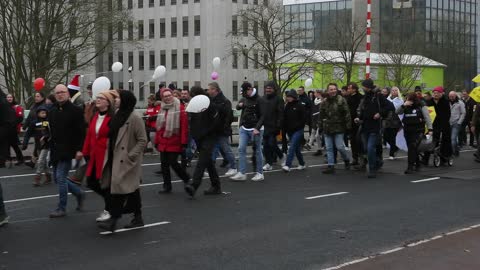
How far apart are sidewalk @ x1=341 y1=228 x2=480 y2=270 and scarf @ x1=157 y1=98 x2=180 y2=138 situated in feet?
15.5

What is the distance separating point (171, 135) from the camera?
10.1 metres

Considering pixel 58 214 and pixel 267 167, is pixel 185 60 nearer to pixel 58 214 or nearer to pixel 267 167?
pixel 267 167

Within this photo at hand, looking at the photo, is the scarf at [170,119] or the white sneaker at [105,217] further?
the scarf at [170,119]

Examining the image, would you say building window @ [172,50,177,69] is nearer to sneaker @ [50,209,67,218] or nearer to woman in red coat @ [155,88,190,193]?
woman in red coat @ [155,88,190,193]

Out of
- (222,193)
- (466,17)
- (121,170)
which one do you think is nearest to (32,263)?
(121,170)

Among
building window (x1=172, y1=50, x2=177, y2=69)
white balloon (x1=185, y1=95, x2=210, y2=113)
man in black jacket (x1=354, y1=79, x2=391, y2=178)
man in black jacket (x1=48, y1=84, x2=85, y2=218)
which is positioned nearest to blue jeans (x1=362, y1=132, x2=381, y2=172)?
man in black jacket (x1=354, y1=79, x2=391, y2=178)

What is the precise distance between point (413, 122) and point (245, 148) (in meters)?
3.54

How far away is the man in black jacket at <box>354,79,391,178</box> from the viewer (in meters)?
12.5

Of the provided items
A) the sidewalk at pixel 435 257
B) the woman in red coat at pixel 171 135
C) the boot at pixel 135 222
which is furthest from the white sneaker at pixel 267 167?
the sidewalk at pixel 435 257

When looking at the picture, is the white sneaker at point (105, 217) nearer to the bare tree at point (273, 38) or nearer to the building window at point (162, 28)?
the bare tree at point (273, 38)

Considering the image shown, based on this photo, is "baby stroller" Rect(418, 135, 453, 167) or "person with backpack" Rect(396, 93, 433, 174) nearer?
"person with backpack" Rect(396, 93, 433, 174)

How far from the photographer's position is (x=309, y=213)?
28.6 feet

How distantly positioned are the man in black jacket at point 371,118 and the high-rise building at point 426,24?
2617 inches

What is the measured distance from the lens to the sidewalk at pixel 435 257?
5.71m
